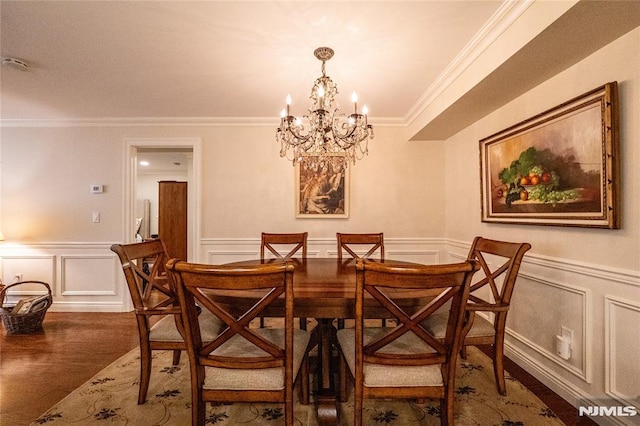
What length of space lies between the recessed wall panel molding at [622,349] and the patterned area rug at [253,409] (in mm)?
352

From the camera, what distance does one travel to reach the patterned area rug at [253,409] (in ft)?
5.14

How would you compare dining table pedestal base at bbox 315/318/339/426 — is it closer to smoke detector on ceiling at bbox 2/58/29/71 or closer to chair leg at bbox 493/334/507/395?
chair leg at bbox 493/334/507/395

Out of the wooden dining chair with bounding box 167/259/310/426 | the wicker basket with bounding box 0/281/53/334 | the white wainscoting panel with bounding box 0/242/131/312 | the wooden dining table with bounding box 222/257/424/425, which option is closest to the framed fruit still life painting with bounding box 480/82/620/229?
the wooden dining table with bounding box 222/257/424/425

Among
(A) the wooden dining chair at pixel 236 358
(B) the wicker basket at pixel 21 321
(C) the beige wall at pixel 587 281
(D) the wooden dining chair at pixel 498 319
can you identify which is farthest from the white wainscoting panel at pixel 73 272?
(C) the beige wall at pixel 587 281

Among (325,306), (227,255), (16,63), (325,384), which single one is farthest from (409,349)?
(16,63)

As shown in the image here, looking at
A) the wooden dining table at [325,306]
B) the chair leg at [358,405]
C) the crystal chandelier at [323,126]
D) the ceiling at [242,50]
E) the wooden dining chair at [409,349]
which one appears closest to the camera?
the wooden dining chair at [409,349]

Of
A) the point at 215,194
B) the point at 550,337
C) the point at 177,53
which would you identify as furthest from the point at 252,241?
the point at 550,337

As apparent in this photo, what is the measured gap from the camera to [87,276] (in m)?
3.45

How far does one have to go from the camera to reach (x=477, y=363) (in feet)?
7.14

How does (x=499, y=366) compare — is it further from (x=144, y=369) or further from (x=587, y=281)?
(x=144, y=369)

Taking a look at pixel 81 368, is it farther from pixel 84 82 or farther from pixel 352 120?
pixel 352 120

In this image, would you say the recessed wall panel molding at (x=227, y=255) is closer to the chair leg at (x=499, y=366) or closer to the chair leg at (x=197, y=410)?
the chair leg at (x=197, y=410)

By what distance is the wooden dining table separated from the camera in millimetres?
1342

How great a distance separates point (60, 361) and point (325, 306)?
95.3 inches
